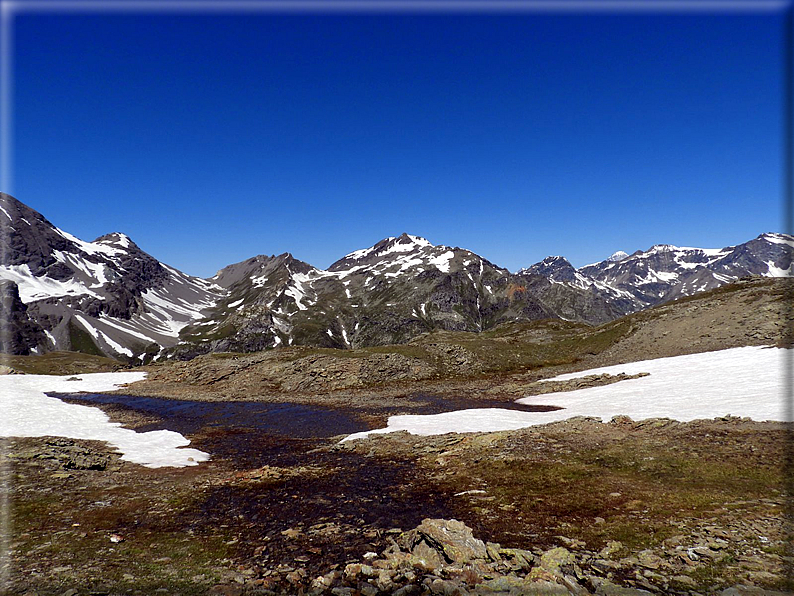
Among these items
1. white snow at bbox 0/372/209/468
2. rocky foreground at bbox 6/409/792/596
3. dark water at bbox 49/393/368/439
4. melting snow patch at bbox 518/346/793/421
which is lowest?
dark water at bbox 49/393/368/439

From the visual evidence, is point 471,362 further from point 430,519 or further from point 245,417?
point 430,519

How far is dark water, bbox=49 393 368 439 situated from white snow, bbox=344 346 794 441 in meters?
6.97

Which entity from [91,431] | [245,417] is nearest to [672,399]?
[245,417]

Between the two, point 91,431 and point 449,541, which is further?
point 91,431

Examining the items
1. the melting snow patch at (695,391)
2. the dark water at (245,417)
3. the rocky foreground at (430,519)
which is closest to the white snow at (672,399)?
the melting snow patch at (695,391)

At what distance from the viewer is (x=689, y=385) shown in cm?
3928

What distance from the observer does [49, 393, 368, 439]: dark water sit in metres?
40.1

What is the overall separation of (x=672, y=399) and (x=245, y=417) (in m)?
45.8

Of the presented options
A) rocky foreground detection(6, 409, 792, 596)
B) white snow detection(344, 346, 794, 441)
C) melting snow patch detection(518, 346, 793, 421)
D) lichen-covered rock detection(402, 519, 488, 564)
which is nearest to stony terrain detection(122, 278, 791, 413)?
melting snow patch detection(518, 346, 793, 421)

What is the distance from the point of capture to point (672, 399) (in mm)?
35188

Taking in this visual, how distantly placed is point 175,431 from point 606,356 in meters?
69.8

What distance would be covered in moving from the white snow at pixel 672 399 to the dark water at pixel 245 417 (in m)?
6.97

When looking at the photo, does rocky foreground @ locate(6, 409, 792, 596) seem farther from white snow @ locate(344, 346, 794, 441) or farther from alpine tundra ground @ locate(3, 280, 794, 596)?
white snow @ locate(344, 346, 794, 441)

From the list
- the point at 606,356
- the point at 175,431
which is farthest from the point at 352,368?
the point at 606,356
